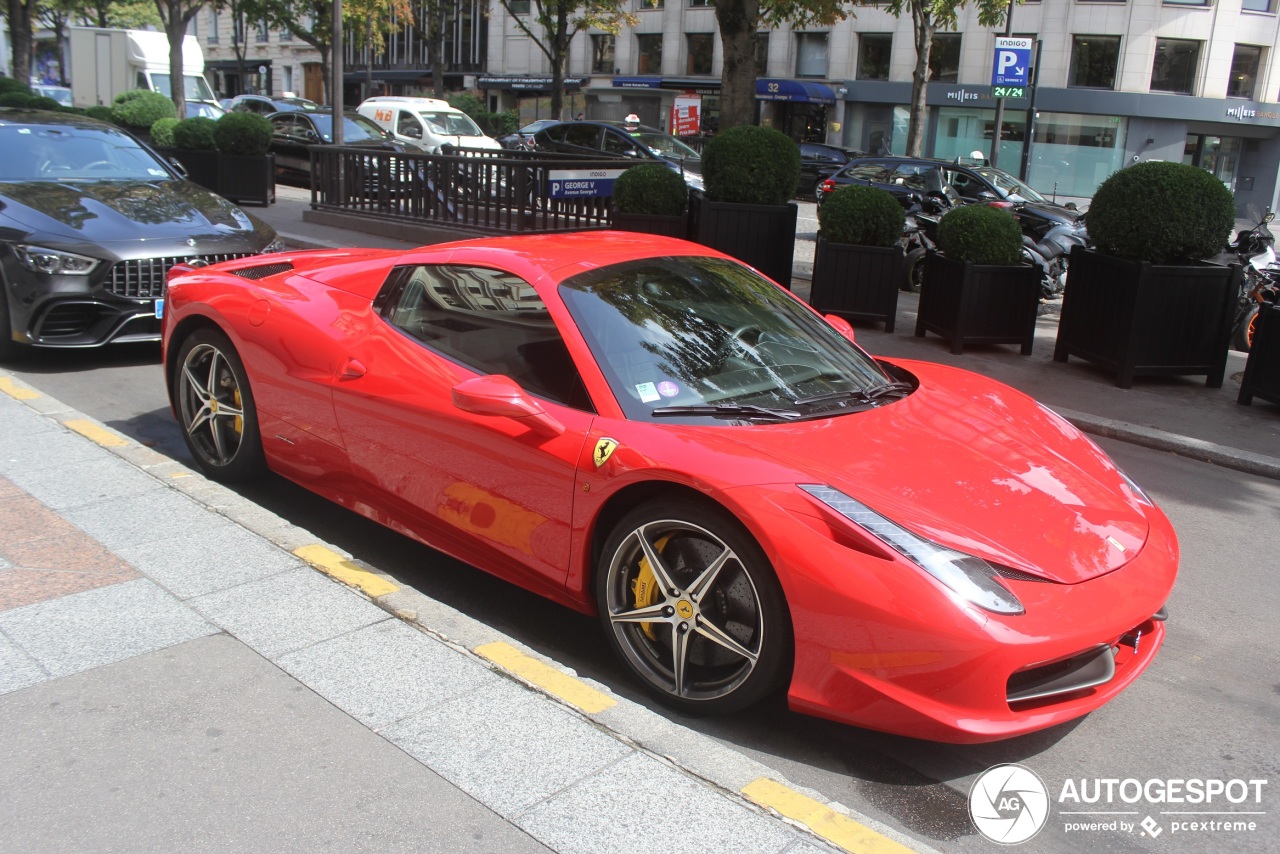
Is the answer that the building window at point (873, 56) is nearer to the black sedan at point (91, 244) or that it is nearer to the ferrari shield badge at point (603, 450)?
the black sedan at point (91, 244)

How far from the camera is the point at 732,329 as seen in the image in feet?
14.0

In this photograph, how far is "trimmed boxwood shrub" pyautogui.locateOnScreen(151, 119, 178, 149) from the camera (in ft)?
60.7

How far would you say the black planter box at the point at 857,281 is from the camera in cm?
1035

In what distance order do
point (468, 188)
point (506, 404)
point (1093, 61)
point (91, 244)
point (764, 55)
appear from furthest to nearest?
point (764, 55)
point (1093, 61)
point (468, 188)
point (91, 244)
point (506, 404)

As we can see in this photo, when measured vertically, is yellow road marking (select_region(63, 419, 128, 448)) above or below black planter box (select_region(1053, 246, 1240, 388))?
below

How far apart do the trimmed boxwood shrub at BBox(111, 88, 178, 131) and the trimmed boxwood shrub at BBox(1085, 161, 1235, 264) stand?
656 inches

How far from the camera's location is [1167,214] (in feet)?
27.8

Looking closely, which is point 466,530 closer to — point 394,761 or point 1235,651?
point 394,761

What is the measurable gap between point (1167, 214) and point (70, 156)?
868 centimetres

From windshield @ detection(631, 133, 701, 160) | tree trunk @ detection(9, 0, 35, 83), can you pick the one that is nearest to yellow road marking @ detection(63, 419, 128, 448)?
windshield @ detection(631, 133, 701, 160)

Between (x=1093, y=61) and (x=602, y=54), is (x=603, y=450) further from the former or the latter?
(x=602, y=54)

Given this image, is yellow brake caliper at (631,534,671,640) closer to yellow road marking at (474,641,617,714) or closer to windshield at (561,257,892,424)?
yellow road marking at (474,641,617,714)

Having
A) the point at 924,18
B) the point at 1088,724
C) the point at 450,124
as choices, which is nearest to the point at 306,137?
the point at 450,124

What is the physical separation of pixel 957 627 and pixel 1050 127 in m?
40.7
